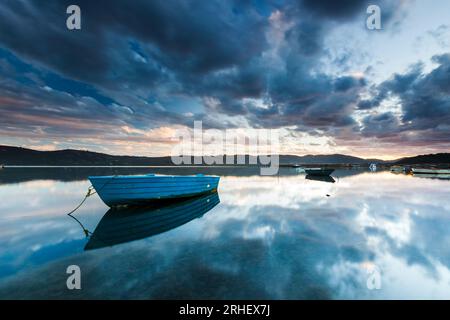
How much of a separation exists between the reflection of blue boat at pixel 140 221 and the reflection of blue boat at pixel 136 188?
2.37ft

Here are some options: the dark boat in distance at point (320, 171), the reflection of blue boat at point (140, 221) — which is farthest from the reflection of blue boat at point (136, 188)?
the dark boat in distance at point (320, 171)

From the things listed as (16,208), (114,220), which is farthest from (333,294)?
(16,208)

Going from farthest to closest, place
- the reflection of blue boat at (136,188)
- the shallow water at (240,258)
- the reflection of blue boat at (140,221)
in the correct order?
the reflection of blue boat at (136,188)
the reflection of blue boat at (140,221)
the shallow water at (240,258)

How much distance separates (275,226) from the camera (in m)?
10.8

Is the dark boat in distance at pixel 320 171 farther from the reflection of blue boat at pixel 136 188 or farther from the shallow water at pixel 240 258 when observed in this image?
the reflection of blue boat at pixel 136 188

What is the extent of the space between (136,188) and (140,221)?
8.57 ft

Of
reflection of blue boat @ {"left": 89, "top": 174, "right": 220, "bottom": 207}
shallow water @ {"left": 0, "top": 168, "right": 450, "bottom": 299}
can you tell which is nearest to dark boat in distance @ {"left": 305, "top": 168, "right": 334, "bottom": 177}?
shallow water @ {"left": 0, "top": 168, "right": 450, "bottom": 299}

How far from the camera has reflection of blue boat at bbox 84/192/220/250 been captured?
888cm

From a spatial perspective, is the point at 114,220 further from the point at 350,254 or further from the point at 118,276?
the point at 350,254

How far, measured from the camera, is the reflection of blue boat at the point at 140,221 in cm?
888

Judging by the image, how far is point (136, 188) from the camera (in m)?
13.2

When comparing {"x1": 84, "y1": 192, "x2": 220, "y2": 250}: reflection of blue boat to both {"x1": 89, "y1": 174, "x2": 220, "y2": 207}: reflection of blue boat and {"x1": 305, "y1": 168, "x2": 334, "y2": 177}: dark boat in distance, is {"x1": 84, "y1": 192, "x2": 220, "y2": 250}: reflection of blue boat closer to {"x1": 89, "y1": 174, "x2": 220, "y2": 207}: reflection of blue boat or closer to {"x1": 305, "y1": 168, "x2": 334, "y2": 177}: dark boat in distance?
{"x1": 89, "y1": 174, "x2": 220, "y2": 207}: reflection of blue boat

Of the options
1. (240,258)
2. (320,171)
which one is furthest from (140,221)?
(320,171)
